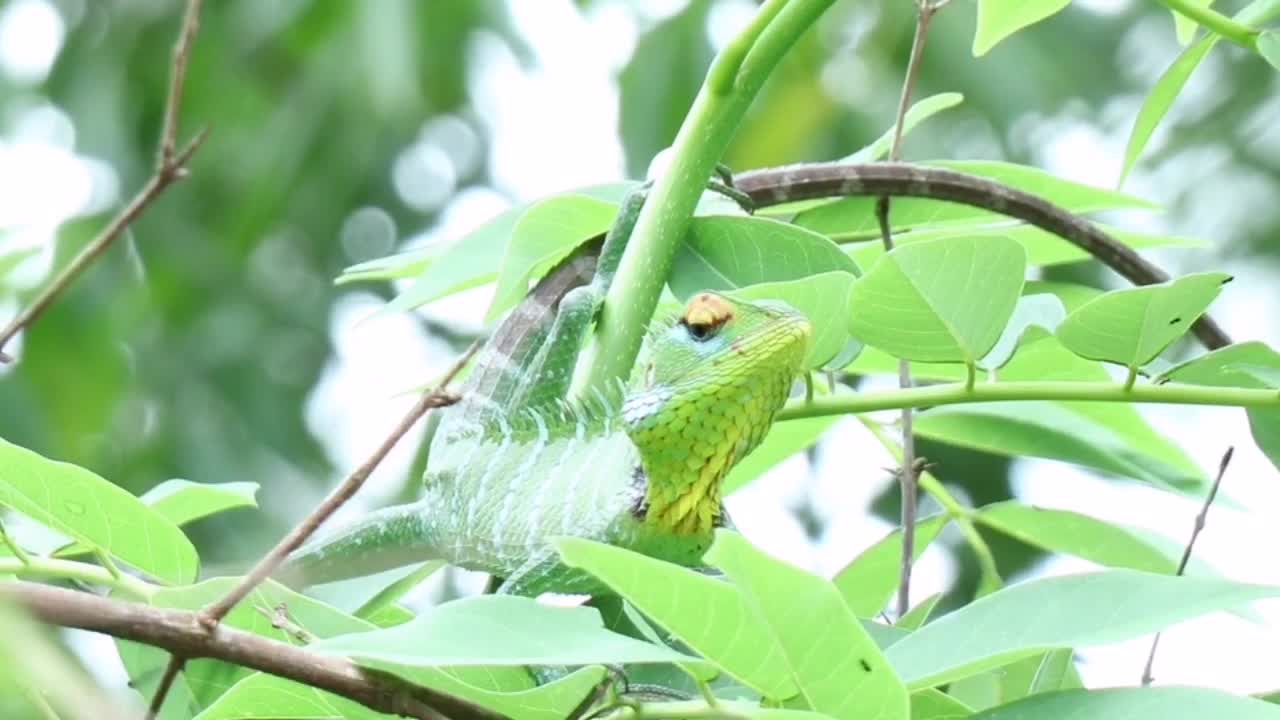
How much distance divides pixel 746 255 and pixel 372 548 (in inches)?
18.3

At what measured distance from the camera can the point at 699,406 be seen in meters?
1.21

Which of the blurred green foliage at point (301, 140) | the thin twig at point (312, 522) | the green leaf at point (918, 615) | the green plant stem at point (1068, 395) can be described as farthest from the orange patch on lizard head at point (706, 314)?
the blurred green foliage at point (301, 140)

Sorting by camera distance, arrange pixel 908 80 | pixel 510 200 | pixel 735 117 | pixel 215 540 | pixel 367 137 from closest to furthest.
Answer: pixel 735 117
pixel 908 80
pixel 215 540
pixel 367 137
pixel 510 200

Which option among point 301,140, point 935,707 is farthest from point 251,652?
point 301,140

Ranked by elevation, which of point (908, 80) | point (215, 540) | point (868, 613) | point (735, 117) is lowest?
point (868, 613)

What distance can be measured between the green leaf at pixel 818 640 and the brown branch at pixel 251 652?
0.62ft

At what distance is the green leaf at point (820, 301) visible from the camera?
983 mm

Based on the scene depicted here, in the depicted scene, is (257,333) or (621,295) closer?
(621,295)

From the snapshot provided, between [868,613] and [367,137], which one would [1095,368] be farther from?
[367,137]

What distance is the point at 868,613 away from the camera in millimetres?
1397

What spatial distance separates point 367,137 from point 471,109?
389 millimetres

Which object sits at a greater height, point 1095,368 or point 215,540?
point 215,540

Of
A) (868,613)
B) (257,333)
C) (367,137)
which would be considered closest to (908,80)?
(868,613)

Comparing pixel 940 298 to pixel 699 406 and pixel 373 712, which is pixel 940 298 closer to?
pixel 699 406
